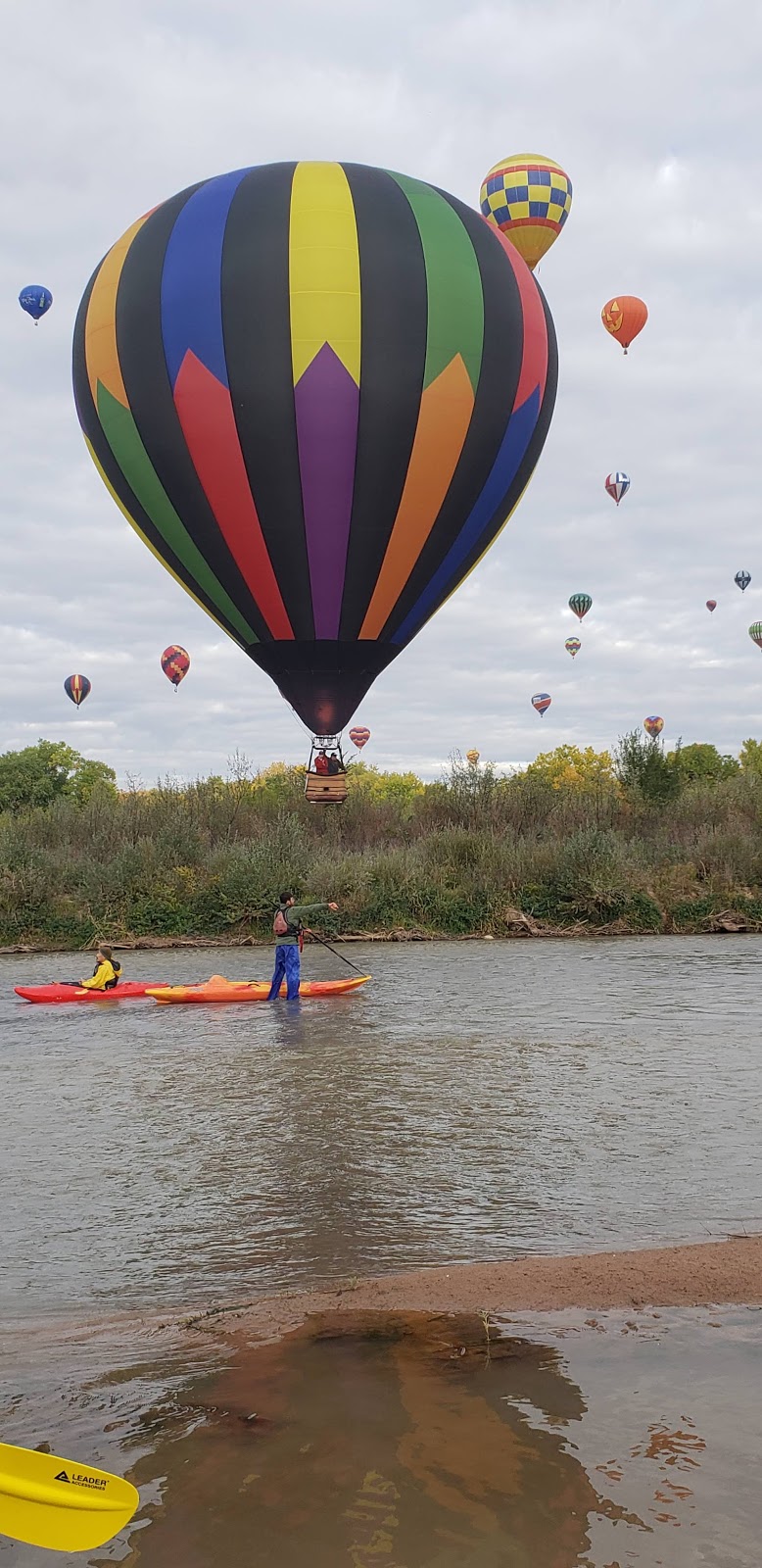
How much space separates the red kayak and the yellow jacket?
0.19 feet

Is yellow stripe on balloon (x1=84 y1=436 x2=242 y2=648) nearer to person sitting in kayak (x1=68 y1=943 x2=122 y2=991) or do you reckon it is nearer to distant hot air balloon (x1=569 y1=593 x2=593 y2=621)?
person sitting in kayak (x1=68 y1=943 x2=122 y2=991)

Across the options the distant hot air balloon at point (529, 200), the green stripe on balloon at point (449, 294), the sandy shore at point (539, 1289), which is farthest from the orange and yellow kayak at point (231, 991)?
the distant hot air balloon at point (529, 200)

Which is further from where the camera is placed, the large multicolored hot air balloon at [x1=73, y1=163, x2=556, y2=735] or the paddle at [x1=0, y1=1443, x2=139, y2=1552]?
the large multicolored hot air balloon at [x1=73, y1=163, x2=556, y2=735]

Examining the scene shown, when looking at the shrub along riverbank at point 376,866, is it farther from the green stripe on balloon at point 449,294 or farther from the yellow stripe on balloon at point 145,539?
the green stripe on balloon at point 449,294

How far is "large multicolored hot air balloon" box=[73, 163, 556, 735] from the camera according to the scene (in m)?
15.9

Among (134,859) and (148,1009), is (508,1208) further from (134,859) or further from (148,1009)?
(134,859)

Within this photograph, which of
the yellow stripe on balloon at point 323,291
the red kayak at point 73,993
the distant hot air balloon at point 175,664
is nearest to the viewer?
the yellow stripe on balloon at point 323,291

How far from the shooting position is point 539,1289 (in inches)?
209

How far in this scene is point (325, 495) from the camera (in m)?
16.4

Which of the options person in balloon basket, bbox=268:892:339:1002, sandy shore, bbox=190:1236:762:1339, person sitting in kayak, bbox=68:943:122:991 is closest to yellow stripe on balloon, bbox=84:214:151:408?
person in balloon basket, bbox=268:892:339:1002

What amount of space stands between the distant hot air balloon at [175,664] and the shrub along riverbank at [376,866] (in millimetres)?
5775

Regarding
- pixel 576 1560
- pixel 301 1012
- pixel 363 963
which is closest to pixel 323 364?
pixel 301 1012

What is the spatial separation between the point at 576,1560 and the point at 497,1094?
6.39m

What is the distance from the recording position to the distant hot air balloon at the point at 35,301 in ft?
92.5
